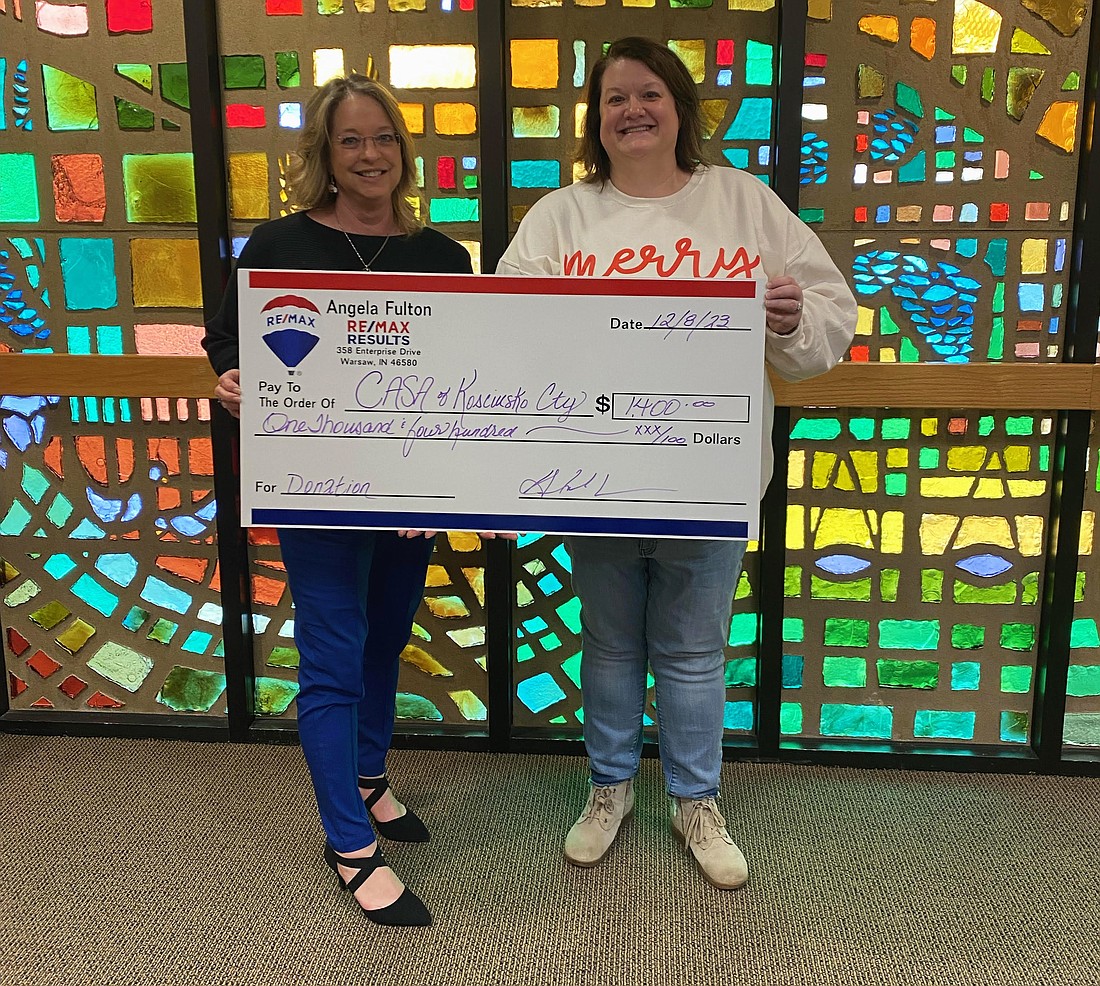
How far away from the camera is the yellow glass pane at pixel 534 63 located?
1.94m

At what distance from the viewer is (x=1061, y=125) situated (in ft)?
6.20

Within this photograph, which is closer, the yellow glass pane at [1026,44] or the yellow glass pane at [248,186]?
the yellow glass pane at [1026,44]

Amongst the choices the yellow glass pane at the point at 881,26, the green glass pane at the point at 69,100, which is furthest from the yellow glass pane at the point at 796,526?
the green glass pane at the point at 69,100

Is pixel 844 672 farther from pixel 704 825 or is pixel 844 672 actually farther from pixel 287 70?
pixel 287 70

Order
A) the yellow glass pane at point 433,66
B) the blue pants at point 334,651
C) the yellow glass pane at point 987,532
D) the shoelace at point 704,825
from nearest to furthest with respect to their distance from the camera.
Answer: the blue pants at point 334,651
the shoelace at point 704,825
the yellow glass pane at point 433,66
the yellow glass pane at point 987,532

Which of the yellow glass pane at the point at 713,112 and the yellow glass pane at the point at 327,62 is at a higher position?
the yellow glass pane at the point at 327,62

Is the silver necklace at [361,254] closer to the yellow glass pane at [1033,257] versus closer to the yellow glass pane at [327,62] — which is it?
the yellow glass pane at [327,62]

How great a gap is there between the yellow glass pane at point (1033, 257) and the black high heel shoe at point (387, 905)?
177cm

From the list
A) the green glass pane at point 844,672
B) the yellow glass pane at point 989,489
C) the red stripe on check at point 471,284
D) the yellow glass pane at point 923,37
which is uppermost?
the yellow glass pane at point 923,37

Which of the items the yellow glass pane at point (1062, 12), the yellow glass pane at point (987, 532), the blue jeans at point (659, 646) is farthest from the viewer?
the yellow glass pane at point (987, 532)

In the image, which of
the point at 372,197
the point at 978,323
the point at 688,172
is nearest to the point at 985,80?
the point at 978,323

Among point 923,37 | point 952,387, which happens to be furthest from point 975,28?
point 952,387

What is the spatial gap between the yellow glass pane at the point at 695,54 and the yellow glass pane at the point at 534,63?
0.84ft

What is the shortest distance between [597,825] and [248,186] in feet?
5.18
